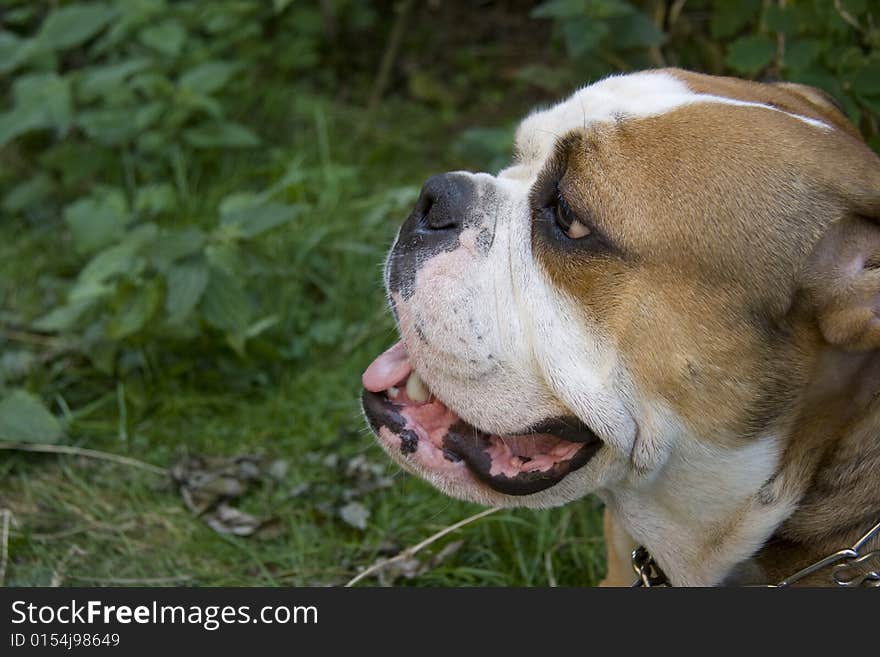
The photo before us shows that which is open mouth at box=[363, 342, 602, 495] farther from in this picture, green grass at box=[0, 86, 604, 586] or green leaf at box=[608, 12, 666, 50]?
green leaf at box=[608, 12, 666, 50]

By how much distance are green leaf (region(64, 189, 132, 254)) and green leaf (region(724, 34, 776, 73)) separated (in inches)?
92.8

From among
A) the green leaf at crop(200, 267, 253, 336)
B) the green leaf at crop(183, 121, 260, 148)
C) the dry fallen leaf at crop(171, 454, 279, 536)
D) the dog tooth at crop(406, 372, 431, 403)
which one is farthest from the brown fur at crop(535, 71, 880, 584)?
the green leaf at crop(183, 121, 260, 148)

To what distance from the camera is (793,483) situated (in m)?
2.54

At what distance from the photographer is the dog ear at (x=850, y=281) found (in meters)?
2.42

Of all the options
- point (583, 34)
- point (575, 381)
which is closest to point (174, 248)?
point (583, 34)

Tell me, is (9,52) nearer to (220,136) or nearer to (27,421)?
(220,136)

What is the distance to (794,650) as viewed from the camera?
8.52ft

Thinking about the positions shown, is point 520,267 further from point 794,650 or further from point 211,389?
point 211,389

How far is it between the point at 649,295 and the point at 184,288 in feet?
6.72

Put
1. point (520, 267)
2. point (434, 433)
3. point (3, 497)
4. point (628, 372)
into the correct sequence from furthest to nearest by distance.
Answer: point (3, 497), point (434, 433), point (520, 267), point (628, 372)

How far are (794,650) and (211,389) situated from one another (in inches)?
98.7

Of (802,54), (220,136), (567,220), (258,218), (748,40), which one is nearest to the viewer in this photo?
(567,220)

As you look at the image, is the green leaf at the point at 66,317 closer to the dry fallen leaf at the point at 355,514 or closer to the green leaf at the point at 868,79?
the dry fallen leaf at the point at 355,514

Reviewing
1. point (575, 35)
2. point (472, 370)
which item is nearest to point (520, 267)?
point (472, 370)
